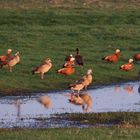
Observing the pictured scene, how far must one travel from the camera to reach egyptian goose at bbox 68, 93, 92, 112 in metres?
24.1

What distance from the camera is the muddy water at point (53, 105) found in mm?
20828

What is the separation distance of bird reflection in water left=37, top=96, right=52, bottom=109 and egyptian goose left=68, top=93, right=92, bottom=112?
27.9 inches

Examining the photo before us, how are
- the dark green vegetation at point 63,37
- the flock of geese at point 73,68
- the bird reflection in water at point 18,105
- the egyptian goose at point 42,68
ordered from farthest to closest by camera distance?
the dark green vegetation at point 63,37 → the egyptian goose at point 42,68 → the flock of geese at point 73,68 → the bird reflection in water at point 18,105

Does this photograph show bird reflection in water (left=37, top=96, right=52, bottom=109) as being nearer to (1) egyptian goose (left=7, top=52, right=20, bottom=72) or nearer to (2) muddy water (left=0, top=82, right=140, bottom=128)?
(2) muddy water (left=0, top=82, right=140, bottom=128)

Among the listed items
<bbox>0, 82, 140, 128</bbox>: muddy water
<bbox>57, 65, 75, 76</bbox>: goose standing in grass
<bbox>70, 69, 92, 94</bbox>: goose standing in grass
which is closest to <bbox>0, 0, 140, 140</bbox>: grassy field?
<bbox>57, 65, 75, 76</bbox>: goose standing in grass

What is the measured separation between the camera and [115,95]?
26656 millimetres

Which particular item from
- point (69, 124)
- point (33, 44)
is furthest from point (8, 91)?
point (33, 44)

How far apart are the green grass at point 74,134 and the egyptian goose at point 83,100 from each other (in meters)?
4.64

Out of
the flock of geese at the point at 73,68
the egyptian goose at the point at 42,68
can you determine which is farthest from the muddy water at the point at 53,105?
the egyptian goose at the point at 42,68

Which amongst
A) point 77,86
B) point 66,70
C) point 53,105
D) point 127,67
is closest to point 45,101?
point 53,105

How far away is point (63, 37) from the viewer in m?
39.1

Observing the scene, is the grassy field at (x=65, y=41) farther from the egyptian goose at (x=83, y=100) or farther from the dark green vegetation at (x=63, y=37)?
the egyptian goose at (x=83, y=100)

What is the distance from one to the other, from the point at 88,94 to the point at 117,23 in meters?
17.9

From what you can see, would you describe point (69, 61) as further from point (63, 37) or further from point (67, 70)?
point (63, 37)
